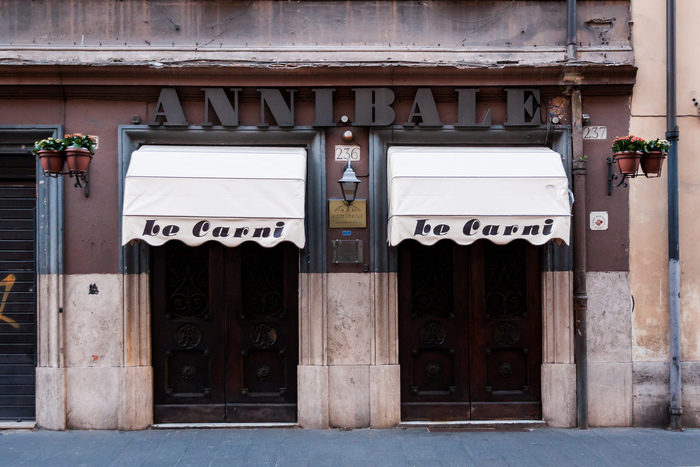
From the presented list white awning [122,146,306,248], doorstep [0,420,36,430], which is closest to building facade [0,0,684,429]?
doorstep [0,420,36,430]

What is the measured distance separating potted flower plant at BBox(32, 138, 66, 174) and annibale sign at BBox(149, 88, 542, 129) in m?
1.16

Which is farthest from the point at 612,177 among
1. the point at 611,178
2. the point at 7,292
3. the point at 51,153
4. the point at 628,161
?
the point at 7,292

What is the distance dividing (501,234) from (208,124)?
4.10 m

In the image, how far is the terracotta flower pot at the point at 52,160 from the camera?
5973 mm

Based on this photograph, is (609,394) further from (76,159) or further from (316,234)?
(76,159)

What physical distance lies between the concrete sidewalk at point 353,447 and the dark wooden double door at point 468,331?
1.65 feet

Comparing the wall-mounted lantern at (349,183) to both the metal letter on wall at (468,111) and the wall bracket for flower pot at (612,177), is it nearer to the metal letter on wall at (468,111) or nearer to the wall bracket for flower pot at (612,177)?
the metal letter on wall at (468,111)

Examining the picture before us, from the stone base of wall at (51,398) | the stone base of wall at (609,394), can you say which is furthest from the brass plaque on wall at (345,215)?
the stone base of wall at (51,398)

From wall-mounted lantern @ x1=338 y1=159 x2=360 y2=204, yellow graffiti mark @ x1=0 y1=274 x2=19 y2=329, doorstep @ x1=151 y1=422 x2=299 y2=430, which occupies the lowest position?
doorstep @ x1=151 y1=422 x2=299 y2=430

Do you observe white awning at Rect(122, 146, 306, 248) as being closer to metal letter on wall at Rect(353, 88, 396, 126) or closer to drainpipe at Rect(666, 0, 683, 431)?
metal letter on wall at Rect(353, 88, 396, 126)

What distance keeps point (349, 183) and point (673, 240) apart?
4.47 meters

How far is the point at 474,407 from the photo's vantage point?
6.91 meters

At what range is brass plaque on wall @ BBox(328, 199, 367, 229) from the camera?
22.2 ft

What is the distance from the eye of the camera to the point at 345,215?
22.2 feet
